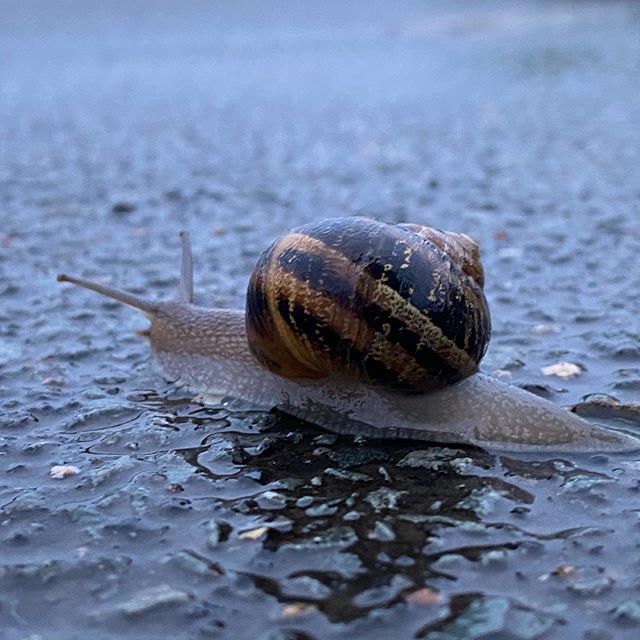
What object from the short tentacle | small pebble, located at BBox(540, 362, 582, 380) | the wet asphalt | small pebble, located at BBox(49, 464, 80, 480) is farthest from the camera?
the short tentacle

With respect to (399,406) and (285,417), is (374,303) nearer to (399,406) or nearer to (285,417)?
(399,406)

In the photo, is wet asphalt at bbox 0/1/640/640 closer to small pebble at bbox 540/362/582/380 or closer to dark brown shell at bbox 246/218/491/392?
small pebble at bbox 540/362/582/380

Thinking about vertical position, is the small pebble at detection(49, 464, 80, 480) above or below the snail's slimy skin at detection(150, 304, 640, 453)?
below

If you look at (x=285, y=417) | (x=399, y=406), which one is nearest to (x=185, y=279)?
(x=285, y=417)

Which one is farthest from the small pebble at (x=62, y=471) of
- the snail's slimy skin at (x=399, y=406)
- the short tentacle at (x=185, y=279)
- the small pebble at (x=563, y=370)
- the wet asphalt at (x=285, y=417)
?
the small pebble at (x=563, y=370)

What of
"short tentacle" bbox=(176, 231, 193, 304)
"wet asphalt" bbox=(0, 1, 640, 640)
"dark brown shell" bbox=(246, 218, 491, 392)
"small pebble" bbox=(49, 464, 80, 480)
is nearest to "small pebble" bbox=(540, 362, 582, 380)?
"wet asphalt" bbox=(0, 1, 640, 640)

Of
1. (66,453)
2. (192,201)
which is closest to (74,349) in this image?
(66,453)

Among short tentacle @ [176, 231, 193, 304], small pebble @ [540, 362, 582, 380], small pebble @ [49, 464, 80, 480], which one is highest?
short tentacle @ [176, 231, 193, 304]

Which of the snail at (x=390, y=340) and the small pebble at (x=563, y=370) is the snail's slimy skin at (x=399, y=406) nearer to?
the snail at (x=390, y=340)
